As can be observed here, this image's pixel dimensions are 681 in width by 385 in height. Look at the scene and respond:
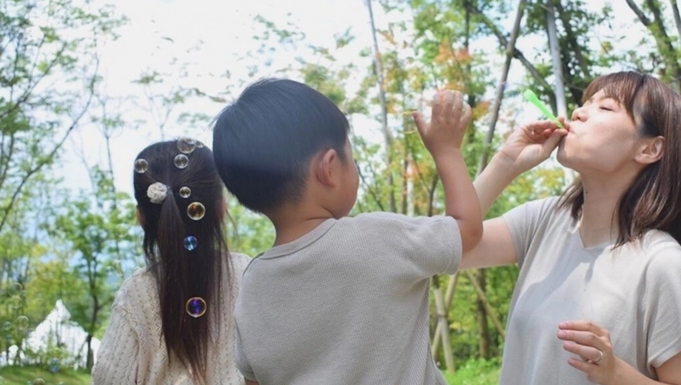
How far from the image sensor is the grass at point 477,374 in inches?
187

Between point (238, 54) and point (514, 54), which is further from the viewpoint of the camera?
point (514, 54)

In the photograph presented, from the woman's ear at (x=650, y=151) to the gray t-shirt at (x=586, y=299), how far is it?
0.31 feet

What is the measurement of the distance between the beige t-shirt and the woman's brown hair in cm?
64

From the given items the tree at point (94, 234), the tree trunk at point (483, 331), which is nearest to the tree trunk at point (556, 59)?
the tree trunk at point (483, 331)

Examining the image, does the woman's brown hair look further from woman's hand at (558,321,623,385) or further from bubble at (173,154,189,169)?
bubble at (173,154,189,169)

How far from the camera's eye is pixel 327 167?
95cm

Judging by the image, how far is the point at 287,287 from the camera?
970 mm

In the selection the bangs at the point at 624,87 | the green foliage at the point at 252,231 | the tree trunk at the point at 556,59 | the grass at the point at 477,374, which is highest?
the tree trunk at the point at 556,59

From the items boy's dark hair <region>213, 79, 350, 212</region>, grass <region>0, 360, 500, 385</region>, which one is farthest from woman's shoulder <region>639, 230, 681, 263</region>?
grass <region>0, 360, 500, 385</region>

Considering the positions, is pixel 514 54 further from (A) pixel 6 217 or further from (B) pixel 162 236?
(B) pixel 162 236

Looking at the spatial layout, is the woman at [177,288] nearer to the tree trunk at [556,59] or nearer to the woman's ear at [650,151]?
the woman's ear at [650,151]

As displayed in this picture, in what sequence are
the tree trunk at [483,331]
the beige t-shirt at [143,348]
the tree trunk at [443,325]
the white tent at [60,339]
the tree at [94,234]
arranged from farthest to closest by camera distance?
the tree trunk at [483,331] → the tree trunk at [443,325] → the tree at [94,234] → the white tent at [60,339] → the beige t-shirt at [143,348]

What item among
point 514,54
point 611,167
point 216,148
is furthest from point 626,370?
point 514,54

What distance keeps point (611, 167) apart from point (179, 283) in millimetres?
682
